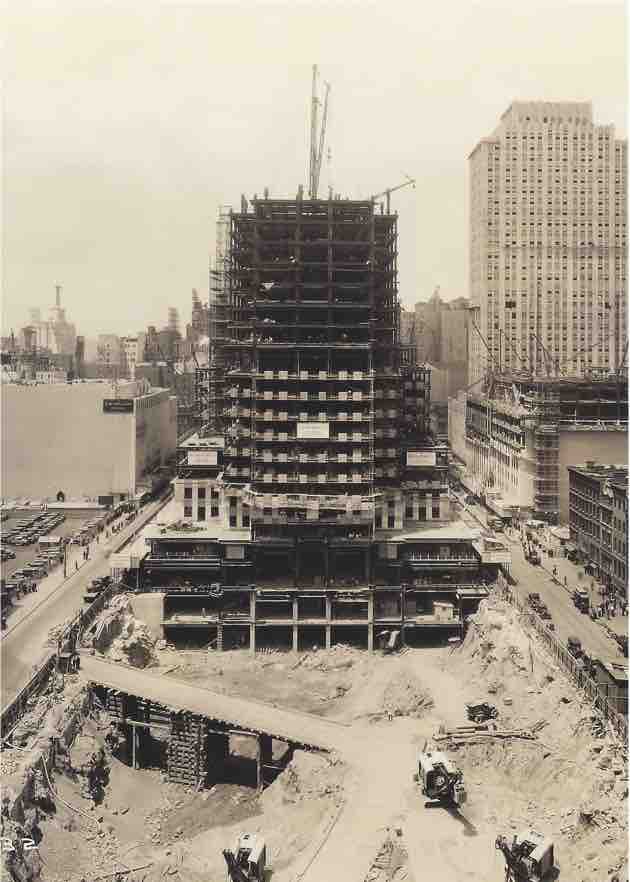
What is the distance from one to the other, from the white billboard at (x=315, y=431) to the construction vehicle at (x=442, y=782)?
129 ft

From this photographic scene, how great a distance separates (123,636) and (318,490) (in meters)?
24.3

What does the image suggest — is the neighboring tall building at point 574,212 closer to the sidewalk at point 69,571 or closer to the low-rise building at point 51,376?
the low-rise building at point 51,376

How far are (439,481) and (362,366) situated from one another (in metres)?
17.0

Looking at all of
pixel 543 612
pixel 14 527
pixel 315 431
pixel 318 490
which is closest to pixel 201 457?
pixel 318 490

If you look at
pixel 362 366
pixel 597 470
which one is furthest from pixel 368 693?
pixel 597 470

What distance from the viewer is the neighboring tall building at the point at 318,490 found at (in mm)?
86188

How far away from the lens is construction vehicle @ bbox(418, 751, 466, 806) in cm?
5116

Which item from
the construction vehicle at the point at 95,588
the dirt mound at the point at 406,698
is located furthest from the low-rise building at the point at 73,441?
the dirt mound at the point at 406,698

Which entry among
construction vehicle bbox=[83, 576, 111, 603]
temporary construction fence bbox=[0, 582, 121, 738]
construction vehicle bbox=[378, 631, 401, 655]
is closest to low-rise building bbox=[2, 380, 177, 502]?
construction vehicle bbox=[83, 576, 111, 603]

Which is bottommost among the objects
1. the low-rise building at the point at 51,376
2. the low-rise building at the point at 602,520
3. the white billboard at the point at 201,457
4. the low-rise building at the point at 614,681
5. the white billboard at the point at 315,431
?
the low-rise building at the point at 614,681

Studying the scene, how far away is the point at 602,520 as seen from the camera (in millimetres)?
93000

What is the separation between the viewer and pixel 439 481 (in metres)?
96.6

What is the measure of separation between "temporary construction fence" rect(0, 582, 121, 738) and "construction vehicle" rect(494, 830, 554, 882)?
34.6 m

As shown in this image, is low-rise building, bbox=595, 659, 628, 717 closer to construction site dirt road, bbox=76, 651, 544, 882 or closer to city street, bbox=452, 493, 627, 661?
city street, bbox=452, 493, 627, 661
